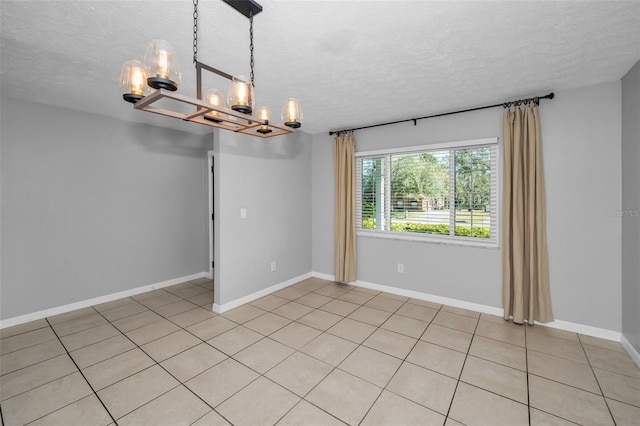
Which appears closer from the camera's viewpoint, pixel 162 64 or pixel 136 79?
pixel 162 64

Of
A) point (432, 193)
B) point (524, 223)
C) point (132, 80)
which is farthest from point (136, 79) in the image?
point (524, 223)

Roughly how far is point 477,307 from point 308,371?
2.37 metres

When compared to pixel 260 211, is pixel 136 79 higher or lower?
higher

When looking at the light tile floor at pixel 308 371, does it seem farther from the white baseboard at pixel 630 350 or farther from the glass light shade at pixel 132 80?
the glass light shade at pixel 132 80

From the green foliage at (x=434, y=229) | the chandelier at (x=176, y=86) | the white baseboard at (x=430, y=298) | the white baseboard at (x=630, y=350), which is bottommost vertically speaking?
the white baseboard at (x=630, y=350)

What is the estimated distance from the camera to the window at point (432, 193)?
136 inches

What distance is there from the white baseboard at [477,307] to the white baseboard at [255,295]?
41cm

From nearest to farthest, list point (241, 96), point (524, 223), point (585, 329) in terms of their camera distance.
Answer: point (241, 96), point (585, 329), point (524, 223)

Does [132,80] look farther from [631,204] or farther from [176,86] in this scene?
[631,204]

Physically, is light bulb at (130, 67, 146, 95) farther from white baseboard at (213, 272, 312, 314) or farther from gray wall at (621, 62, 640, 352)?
gray wall at (621, 62, 640, 352)

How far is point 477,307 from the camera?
3.47 meters

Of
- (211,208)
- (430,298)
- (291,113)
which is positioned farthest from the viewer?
(211,208)

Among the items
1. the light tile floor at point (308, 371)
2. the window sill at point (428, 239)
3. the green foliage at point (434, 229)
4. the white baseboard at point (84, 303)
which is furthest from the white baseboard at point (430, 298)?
the white baseboard at point (84, 303)

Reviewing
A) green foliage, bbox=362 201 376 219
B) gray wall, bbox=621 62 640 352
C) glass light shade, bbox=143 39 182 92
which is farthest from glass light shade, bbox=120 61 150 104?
gray wall, bbox=621 62 640 352
